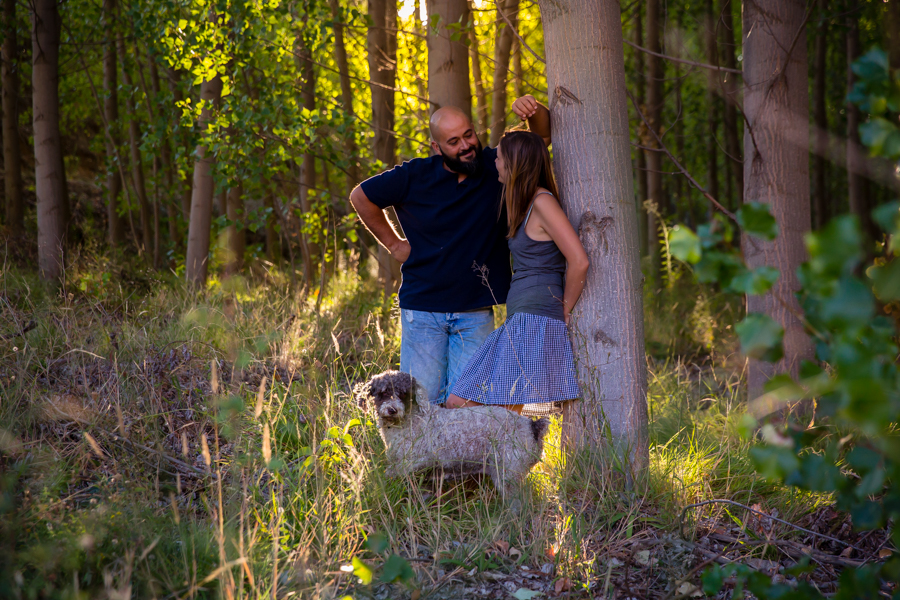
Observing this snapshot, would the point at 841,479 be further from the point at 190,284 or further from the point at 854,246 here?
the point at 190,284

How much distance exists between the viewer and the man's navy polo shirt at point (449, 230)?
400cm

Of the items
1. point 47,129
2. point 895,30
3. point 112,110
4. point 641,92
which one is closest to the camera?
point 895,30

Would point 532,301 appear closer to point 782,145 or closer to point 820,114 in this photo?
point 782,145

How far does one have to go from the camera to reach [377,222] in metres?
4.29

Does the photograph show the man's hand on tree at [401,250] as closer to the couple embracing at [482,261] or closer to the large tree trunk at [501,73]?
the couple embracing at [482,261]

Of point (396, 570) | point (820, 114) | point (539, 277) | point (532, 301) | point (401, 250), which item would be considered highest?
point (820, 114)

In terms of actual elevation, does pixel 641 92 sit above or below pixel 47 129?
above

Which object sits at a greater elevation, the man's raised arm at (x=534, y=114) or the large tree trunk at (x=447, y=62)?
the large tree trunk at (x=447, y=62)

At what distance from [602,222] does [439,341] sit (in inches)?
55.1

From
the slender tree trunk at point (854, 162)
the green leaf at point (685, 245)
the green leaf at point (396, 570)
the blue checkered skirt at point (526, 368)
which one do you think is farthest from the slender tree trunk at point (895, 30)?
the green leaf at point (396, 570)

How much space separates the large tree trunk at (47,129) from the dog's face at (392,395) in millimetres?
5481

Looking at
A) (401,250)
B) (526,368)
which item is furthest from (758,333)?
(401,250)

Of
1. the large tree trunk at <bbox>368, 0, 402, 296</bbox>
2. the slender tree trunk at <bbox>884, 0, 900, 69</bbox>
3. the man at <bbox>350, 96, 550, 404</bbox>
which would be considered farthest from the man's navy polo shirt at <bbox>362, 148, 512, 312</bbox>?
the slender tree trunk at <bbox>884, 0, 900, 69</bbox>

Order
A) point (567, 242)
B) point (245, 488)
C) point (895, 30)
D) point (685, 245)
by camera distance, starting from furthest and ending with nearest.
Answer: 1. point (895, 30)
2. point (567, 242)
3. point (245, 488)
4. point (685, 245)
